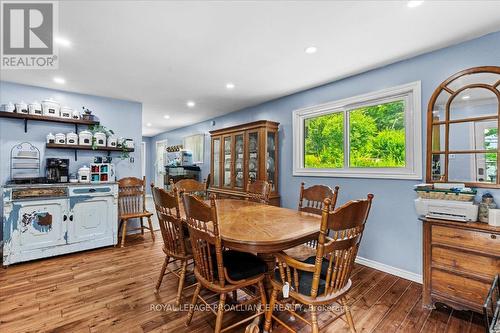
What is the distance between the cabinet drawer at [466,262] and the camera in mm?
1785

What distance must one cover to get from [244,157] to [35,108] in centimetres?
316

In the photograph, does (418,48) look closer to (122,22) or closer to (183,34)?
(183,34)

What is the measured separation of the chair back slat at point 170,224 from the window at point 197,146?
392 cm

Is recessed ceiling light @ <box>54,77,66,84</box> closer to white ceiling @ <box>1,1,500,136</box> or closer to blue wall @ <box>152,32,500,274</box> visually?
white ceiling @ <box>1,1,500,136</box>

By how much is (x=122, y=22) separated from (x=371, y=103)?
113 inches

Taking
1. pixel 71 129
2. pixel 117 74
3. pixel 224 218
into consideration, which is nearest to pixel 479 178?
pixel 224 218

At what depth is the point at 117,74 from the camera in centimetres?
313

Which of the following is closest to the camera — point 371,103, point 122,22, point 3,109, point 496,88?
point 122,22

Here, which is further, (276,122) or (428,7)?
(276,122)

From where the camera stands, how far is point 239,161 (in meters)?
4.41

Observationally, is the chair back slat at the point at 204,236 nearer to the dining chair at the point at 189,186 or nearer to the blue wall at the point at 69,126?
the dining chair at the point at 189,186

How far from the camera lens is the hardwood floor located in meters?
1.83

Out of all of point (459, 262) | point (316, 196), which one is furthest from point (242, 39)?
point (459, 262)

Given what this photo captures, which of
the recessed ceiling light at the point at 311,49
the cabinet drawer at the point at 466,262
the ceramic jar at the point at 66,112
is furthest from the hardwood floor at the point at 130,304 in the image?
the recessed ceiling light at the point at 311,49
